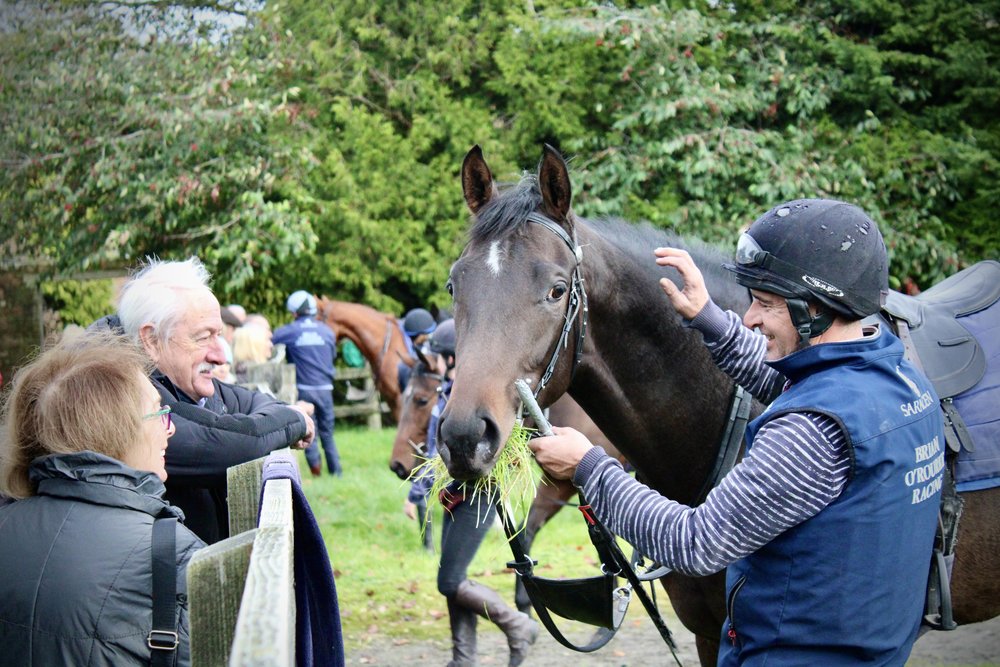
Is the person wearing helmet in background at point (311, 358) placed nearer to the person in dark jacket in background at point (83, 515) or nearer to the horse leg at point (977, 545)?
the horse leg at point (977, 545)

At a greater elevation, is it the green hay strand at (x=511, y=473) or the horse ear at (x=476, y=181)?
the horse ear at (x=476, y=181)

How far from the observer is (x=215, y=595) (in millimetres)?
1608

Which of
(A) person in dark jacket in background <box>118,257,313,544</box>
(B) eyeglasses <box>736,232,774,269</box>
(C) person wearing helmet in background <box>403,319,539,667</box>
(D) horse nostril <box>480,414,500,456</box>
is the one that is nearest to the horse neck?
(D) horse nostril <box>480,414,500,456</box>

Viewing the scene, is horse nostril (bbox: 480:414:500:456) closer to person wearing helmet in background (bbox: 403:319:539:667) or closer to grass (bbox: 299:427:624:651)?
person wearing helmet in background (bbox: 403:319:539:667)

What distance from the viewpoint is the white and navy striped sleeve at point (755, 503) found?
1803 millimetres

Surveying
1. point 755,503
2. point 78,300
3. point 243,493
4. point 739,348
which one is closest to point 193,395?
point 243,493

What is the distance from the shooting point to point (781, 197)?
12289 mm

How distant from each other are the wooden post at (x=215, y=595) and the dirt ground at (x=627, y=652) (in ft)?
13.7

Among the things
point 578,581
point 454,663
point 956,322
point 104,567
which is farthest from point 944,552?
point 454,663

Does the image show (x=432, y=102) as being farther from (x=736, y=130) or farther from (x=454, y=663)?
(x=454, y=663)

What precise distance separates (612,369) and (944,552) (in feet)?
3.84

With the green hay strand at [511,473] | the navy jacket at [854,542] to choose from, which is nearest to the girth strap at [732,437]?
the green hay strand at [511,473]

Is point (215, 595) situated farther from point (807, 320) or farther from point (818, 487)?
point (807, 320)

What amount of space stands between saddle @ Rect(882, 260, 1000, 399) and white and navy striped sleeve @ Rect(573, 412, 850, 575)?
133 cm
